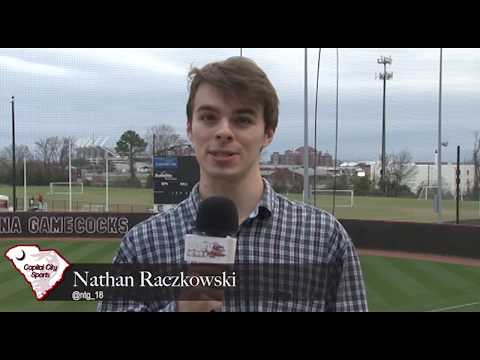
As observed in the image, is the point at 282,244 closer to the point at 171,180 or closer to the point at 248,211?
the point at 248,211

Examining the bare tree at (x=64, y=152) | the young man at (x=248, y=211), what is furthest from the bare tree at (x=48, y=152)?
the young man at (x=248, y=211)

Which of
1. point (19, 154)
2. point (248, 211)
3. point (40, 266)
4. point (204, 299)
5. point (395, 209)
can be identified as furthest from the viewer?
point (395, 209)

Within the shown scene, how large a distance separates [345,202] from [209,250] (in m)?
4.28

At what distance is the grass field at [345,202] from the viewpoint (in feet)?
15.8

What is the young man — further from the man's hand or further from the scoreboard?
the scoreboard

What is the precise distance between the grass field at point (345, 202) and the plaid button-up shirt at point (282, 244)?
6.58 feet

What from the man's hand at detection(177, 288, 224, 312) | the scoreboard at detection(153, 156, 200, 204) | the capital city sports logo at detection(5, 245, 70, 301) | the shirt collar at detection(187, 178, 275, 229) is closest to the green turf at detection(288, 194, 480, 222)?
the scoreboard at detection(153, 156, 200, 204)

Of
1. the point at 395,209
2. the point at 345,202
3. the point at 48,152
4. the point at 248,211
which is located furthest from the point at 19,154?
the point at 395,209

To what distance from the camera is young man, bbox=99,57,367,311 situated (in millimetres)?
1959

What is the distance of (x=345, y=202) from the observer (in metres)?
5.78

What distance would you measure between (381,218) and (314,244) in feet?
18.3

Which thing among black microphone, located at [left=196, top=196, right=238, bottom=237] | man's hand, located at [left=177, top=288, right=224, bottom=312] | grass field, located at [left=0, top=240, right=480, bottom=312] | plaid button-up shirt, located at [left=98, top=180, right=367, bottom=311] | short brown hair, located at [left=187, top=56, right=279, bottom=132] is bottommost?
grass field, located at [left=0, top=240, right=480, bottom=312]

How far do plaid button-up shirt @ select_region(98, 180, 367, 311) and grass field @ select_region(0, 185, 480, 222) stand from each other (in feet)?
6.58
